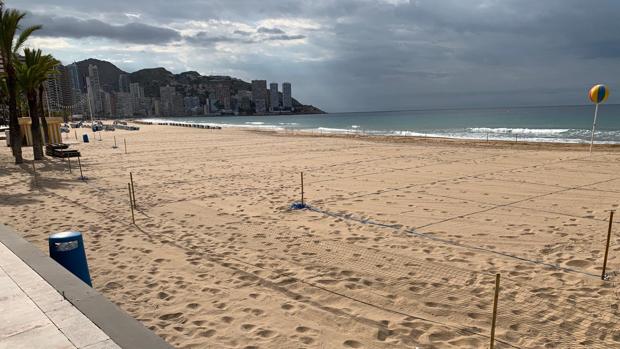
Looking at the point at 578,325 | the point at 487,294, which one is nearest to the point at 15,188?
the point at 487,294

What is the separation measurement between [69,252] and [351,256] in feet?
12.1

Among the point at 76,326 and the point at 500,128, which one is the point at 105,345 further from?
the point at 500,128

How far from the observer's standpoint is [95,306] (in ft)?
11.9

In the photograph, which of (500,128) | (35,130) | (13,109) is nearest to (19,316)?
(13,109)

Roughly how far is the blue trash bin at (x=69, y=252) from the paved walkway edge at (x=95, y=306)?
10cm

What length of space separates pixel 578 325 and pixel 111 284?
17.5 ft

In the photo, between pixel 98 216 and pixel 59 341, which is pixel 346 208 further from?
pixel 59 341

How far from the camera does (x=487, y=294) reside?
464cm

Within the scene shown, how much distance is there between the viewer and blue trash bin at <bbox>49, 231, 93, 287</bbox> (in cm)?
466

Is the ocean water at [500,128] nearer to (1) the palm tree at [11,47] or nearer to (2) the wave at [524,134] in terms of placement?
(2) the wave at [524,134]

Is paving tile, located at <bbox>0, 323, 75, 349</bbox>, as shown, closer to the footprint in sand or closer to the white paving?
the white paving

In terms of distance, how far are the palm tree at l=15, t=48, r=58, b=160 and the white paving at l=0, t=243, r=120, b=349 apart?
682 inches

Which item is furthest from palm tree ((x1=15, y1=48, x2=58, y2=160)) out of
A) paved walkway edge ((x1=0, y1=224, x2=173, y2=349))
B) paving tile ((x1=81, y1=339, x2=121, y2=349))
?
paving tile ((x1=81, y1=339, x2=121, y2=349))

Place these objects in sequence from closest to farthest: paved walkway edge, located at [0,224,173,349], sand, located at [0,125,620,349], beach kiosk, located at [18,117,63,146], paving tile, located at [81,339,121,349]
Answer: paving tile, located at [81,339,121,349] < paved walkway edge, located at [0,224,173,349] < sand, located at [0,125,620,349] < beach kiosk, located at [18,117,63,146]
